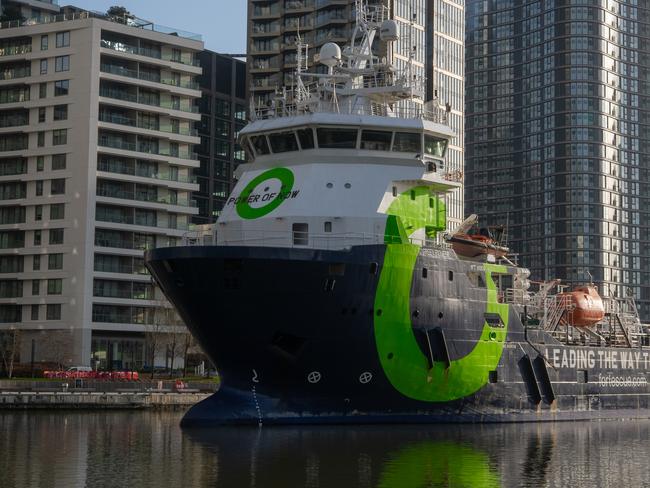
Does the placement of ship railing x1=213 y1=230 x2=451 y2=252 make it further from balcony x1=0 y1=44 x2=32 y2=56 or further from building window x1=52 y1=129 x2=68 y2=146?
balcony x1=0 y1=44 x2=32 y2=56

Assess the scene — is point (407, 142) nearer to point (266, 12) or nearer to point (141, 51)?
point (141, 51)

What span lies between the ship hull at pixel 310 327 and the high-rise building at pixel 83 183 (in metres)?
49.8

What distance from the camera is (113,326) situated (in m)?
86.3

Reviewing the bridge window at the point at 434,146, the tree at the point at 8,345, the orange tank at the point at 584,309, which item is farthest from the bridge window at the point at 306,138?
the tree at the point at 8,345

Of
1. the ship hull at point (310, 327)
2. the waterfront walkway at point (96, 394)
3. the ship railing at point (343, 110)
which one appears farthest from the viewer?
the waterfront walkway at point (96, 394)

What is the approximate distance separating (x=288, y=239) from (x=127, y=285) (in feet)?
176

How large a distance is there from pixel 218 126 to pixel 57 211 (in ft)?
117

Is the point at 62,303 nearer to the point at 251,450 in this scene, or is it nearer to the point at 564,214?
the point at 251,450

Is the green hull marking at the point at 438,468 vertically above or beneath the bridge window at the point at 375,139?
beneath

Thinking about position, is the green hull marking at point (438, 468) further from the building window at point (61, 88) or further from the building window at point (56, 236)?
the building window at point (61, 88)

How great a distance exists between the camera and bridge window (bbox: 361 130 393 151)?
3872 cm

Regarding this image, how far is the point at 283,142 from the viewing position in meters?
39.5

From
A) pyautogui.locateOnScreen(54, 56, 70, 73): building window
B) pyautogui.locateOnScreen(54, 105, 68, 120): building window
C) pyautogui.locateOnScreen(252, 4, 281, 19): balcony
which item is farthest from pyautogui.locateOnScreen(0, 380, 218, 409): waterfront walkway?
pyautogui.locateOnScreen(252, 4, 281, 19): balcony

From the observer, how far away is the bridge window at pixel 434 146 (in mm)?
39844
